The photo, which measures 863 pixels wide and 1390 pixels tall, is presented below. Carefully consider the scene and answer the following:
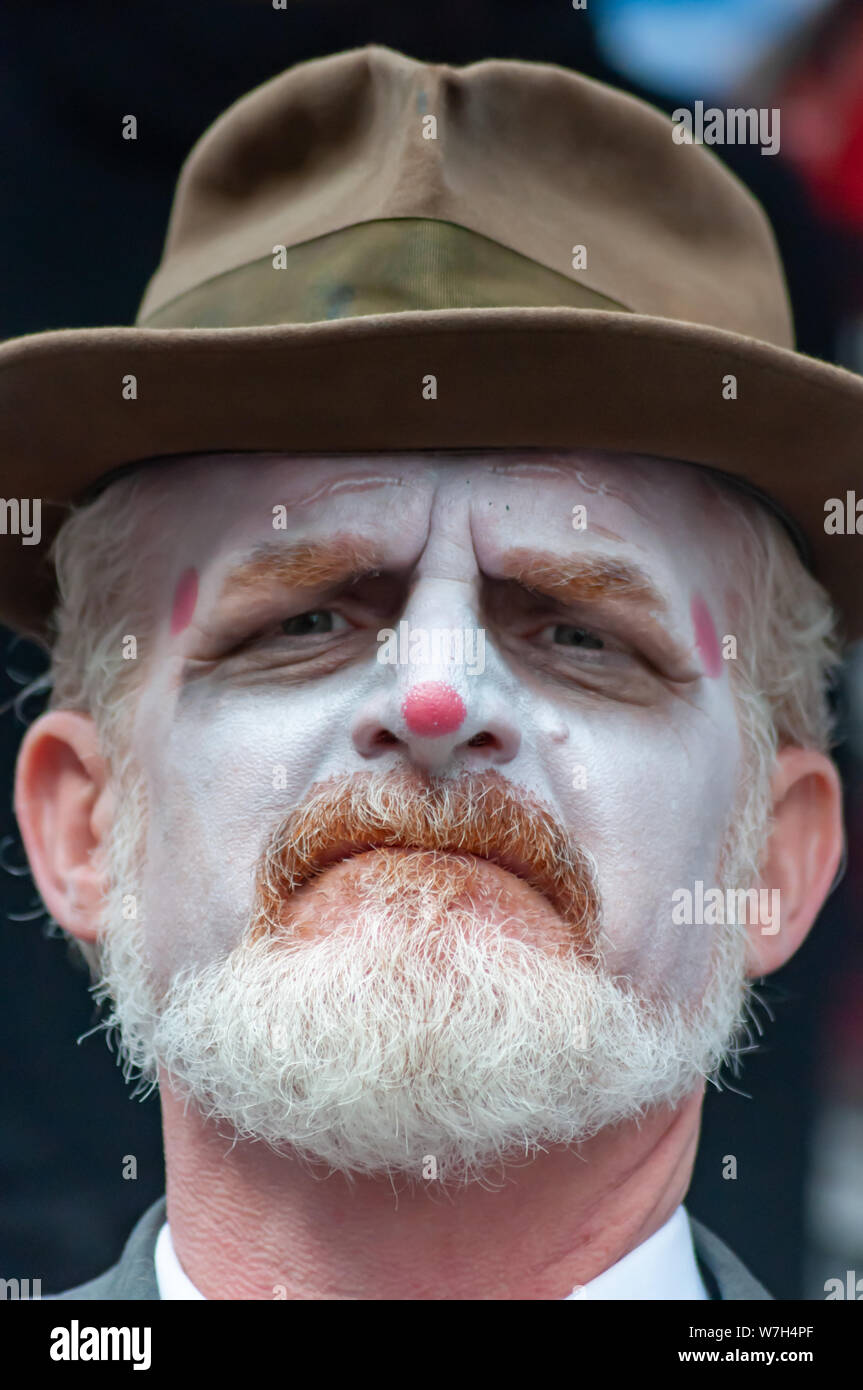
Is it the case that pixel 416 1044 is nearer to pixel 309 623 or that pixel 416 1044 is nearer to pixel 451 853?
pixel 451 853

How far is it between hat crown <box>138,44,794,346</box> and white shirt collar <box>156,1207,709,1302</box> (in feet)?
4.15

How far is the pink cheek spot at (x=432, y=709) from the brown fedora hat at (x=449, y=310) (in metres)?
0.37

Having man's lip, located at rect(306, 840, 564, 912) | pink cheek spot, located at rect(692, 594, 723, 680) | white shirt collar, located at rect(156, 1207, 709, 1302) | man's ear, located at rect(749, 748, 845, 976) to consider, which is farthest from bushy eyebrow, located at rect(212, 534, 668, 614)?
white shirt collar, located at rect(156, 1207, 709, 1302)

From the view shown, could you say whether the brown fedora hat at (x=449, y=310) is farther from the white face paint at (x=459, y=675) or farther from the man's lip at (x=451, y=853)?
the man's lip at (x=451, y=853)

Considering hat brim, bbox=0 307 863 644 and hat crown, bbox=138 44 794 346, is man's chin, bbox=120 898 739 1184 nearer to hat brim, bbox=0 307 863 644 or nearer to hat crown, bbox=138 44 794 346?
hat brim, bbox=0 307 863 644

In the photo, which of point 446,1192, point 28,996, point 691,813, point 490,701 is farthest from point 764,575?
point 28,996

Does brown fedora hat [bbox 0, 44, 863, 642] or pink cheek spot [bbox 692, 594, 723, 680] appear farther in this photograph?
pink cheek spot [bbox 692, 594, 723, 680]

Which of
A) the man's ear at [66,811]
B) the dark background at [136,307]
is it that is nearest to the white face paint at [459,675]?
the man's ear at [66,811]

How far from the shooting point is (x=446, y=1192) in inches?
69.4

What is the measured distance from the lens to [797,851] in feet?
7.00

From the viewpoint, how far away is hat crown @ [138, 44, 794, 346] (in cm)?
181

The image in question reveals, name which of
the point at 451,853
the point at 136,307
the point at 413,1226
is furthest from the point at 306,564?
the point at 136,307

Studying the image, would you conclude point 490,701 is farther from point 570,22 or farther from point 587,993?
point 570,22
